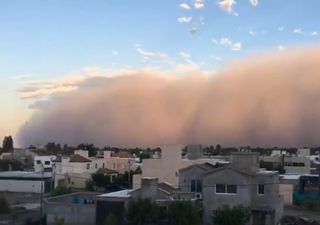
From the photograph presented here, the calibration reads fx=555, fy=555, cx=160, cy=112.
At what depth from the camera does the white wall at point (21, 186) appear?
7144cm

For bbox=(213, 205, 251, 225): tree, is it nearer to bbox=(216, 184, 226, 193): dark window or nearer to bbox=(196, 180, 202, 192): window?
bbox=(216, 184, 226, 193): dark window

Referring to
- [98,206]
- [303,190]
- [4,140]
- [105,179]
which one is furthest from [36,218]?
[4,140]

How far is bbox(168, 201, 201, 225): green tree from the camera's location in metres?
35.8

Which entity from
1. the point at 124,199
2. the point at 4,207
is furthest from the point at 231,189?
the point at 4,207

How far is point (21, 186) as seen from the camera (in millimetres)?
72500

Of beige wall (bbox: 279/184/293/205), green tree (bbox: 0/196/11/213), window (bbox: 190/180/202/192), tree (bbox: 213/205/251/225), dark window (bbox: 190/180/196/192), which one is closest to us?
tree (bbox: 213/205/251/225)

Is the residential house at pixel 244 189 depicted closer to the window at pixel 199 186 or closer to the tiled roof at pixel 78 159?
the window at pixel 199 186

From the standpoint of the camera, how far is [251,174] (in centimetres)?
3866

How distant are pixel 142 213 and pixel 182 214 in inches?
107

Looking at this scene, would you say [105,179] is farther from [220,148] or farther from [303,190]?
[220,148]

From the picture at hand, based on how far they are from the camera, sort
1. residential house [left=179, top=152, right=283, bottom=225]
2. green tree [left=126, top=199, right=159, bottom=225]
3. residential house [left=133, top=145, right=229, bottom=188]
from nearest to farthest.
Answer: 1. green tree [left=126, top=199, right=159, bottom=225]
2. residential house [left=179, top=152, right=283, bottom=225]
3. residential house [left=133, top=145, right=229, bottom=188]

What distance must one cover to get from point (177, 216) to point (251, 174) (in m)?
6.38

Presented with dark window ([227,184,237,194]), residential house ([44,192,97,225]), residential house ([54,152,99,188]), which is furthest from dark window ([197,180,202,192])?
residential house ([54,152,99,188])

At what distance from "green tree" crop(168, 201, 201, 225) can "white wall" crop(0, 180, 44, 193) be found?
3815 cm
